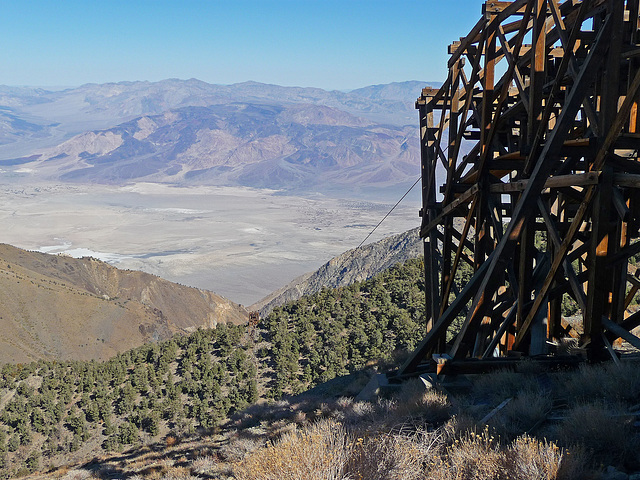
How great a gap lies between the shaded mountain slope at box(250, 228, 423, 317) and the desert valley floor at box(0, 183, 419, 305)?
80.8 feet

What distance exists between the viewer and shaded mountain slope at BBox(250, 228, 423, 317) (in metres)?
63.1

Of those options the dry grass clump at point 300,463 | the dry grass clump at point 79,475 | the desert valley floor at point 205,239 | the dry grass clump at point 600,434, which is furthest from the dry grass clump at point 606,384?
the desert valley floor at point 205,239

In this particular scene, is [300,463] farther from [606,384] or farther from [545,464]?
[606,384]

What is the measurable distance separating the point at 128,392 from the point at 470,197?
1939 cm

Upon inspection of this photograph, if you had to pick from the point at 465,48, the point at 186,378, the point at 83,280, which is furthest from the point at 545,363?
the point at 83,280

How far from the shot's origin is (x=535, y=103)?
550 centimetres

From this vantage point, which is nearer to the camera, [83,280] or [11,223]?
[83,280]

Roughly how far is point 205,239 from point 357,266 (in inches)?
3552

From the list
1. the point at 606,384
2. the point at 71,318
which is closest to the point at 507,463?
the point at 606,384

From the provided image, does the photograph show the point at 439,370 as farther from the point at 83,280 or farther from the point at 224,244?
the point at 224,244

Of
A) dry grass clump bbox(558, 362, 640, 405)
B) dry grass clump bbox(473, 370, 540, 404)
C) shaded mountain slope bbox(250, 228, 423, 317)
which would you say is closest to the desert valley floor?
shaded mountain slope bbox(250, 228, 423, 317)

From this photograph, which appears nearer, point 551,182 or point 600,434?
point 600,434

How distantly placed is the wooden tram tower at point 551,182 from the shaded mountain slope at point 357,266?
174 ft

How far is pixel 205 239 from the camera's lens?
494ft
